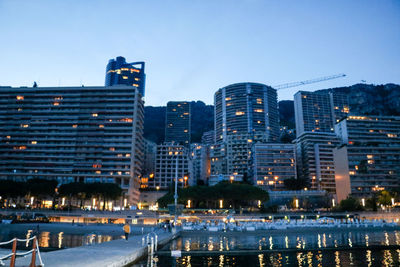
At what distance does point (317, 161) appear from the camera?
173 meters

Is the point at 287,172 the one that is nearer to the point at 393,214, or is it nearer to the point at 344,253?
the point at 393,214

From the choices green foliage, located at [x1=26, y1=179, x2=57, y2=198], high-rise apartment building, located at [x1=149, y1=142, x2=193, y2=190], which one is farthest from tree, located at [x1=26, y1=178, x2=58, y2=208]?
high-rise apartment building, located at [x1=149, y1=142, x2=193, y2=190]

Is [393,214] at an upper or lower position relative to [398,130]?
lower

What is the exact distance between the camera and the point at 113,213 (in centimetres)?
8706

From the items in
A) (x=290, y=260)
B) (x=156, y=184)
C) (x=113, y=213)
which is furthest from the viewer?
(x=156, y=184)

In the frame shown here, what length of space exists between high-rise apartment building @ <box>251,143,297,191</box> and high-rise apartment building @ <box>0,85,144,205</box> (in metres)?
64.8

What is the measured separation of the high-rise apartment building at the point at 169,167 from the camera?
17762 cm

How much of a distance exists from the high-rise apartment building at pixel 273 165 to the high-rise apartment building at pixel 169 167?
134 ft

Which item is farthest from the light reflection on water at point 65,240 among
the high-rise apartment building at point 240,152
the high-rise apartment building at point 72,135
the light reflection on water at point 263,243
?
the high-rise apartment building at point 240,152

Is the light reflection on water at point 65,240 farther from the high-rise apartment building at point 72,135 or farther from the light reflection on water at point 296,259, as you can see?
the high-rise apartment building at point 72,135

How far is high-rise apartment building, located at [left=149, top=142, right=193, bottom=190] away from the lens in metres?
178

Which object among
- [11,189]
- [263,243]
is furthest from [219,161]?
[263,243]

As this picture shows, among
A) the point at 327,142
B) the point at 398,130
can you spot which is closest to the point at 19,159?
the point at 327,142

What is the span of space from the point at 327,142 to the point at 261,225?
142 meters
